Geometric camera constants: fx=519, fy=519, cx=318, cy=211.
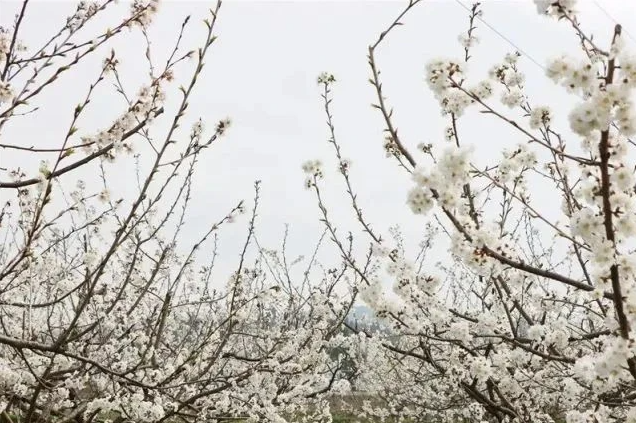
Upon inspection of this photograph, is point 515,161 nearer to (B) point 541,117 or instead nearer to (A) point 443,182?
(B) point 541,117

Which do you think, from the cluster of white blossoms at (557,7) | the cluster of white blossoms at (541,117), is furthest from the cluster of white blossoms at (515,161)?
the cluster of white blossoms at (557,7)

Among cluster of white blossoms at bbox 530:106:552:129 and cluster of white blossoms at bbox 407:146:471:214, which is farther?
cluster of white blossoms at bbox 530:106:552:129

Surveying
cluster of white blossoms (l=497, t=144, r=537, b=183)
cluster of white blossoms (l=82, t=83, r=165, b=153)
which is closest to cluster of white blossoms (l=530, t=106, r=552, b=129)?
cluster of white blossoms (l=497, t=144, r=537, b=183)

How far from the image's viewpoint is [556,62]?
1893 millimetres

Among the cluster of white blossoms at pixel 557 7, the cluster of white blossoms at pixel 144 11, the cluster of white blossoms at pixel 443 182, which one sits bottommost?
the cluster of white blossoms at pixel 443 182

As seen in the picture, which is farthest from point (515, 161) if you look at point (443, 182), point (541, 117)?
point (443, 182)

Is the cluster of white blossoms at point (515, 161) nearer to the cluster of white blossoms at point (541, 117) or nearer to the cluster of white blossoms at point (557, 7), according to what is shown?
the cluster of white blossoms at point (541, 117)

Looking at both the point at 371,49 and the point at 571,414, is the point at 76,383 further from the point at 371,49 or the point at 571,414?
the point at 571,414

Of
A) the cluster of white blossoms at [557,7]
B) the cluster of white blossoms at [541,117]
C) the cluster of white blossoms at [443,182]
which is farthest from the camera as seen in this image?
the cluster of white blossoms at [541,117]

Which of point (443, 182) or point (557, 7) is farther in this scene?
point (443, 182)

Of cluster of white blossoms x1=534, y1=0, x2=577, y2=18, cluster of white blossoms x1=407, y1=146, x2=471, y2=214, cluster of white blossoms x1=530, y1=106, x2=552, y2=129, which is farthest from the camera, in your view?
cluster of white blossoms x1=530, y1=106, x2=552, y2=129

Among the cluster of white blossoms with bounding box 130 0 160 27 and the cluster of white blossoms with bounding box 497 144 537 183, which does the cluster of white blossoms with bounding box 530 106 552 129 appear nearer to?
the cluster of white blossoms with bounding box 497 144 537 183

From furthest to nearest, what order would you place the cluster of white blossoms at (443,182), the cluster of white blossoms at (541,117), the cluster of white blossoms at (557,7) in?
the cluster of white blossoms at (541,117)
the cluster of white blossoms at (443,182)
the cluster of white blossoms at (557,7)

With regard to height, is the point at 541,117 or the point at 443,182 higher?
the point at 541,117
